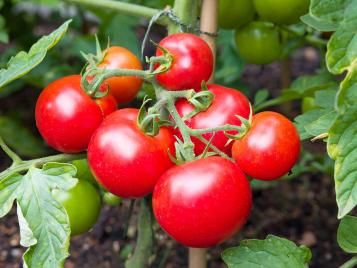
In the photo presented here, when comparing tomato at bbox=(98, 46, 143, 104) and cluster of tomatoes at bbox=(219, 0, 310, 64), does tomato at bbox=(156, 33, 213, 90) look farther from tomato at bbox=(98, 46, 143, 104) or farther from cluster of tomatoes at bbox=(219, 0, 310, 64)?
cluster of tomatoes at bbox=(219, 0, 310, 64)

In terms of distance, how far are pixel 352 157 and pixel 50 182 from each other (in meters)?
0.36

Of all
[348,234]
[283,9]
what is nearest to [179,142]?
[348,234]

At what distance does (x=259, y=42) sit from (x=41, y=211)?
20.8 inches

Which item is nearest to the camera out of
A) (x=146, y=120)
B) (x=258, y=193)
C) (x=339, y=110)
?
(x=339, y=110)

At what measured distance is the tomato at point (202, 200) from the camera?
736mm

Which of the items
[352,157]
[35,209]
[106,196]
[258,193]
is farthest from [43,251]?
[258,193]

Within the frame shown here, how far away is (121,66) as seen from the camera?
888 mm

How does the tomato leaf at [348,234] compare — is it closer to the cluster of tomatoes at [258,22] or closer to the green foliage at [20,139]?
the cluster of tomatoes at [258,22]

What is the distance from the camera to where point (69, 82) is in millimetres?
872

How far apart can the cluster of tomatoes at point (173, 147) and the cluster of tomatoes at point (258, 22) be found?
24 centimetres

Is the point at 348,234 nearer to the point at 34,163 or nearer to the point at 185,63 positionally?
the point at 185,63

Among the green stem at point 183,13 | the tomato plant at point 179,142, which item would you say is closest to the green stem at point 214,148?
the tomato plant at point 179,142

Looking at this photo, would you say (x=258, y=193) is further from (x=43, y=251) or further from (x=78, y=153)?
(x=43, y=251)

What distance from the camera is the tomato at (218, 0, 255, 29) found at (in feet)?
3.64
